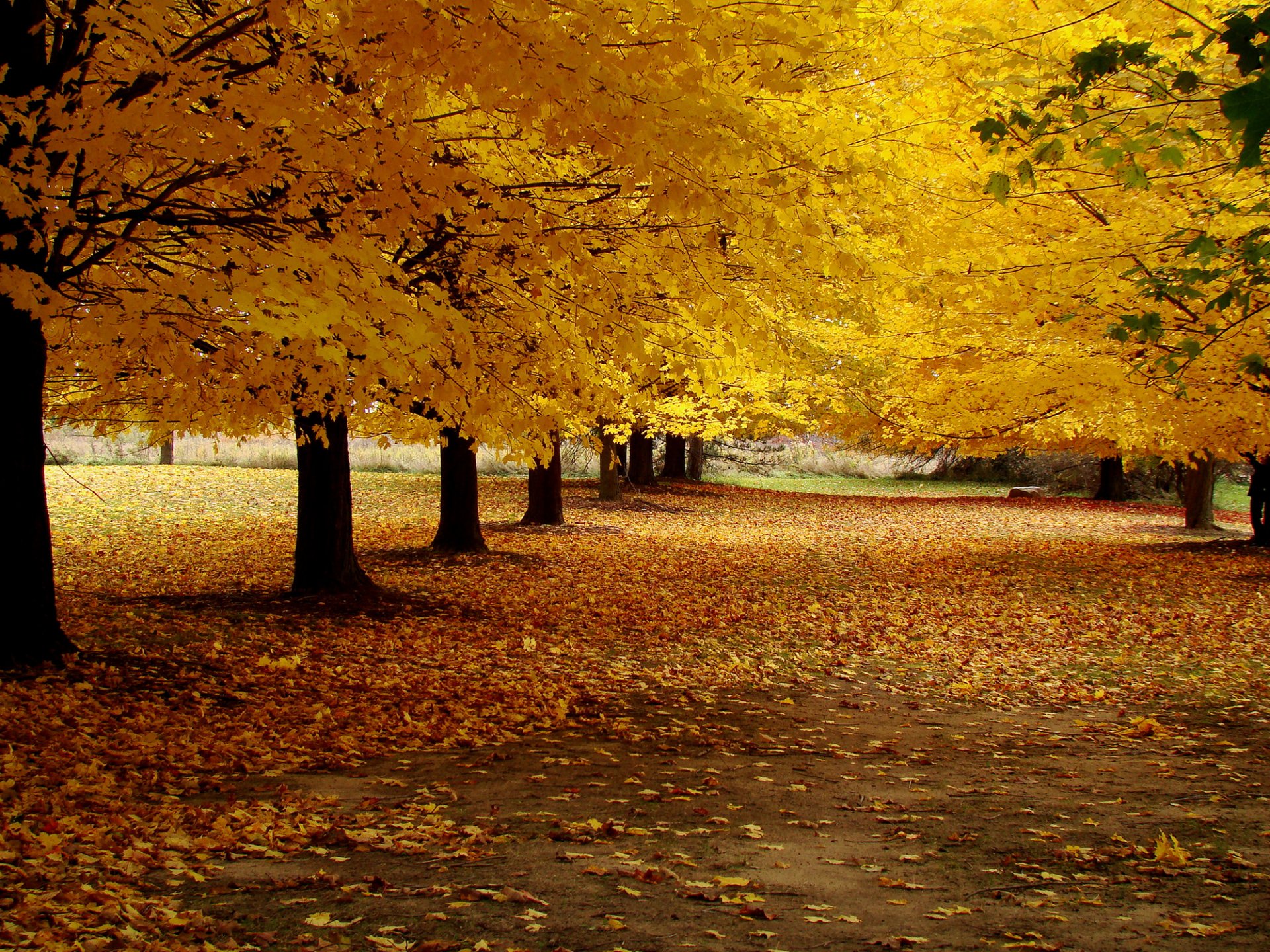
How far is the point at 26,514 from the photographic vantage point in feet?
20.1

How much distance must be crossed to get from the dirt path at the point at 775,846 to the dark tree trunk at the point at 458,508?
7.45 meters

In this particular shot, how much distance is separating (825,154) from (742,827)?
3483 millimetres

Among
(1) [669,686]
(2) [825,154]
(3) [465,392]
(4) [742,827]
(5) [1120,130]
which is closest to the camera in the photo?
(4) [742,827]

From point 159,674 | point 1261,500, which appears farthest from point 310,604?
point 1261,500

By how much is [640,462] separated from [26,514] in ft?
65.0

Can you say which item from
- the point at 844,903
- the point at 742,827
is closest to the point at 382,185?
the point at 742,827

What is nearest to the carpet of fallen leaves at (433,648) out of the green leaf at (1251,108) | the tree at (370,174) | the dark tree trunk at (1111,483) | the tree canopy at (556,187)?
the tree at (370,174)

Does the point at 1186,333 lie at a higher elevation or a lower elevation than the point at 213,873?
higher

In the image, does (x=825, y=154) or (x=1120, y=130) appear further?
(x=825, y=154)

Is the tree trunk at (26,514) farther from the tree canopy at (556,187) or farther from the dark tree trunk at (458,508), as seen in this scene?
the dark tree trunk at (458,508)

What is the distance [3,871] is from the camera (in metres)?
3.35

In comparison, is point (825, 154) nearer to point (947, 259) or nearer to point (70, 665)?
point (947, 259)

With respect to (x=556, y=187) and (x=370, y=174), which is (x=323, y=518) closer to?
(x=556, y=187)

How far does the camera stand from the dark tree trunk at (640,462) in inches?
997
